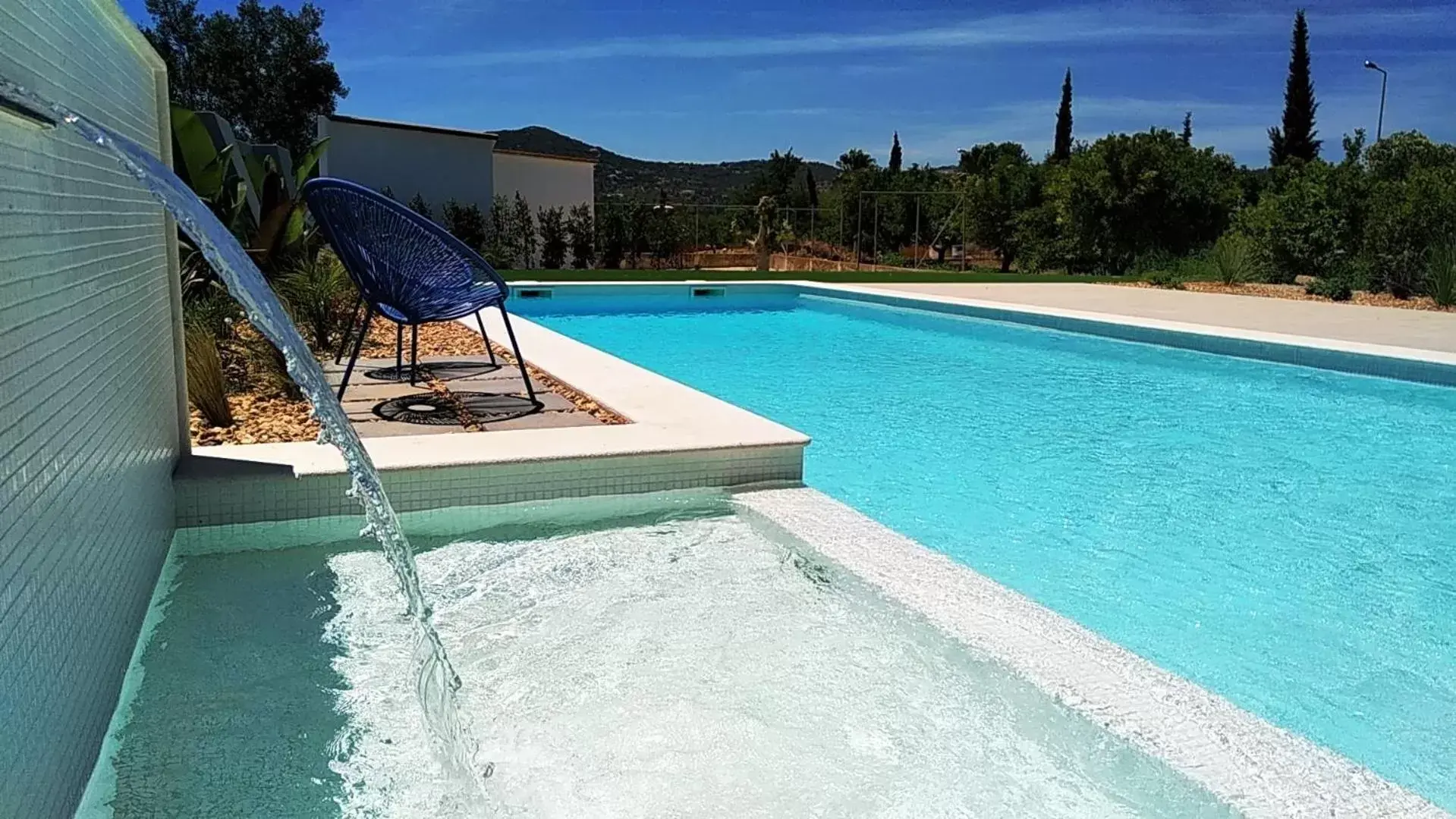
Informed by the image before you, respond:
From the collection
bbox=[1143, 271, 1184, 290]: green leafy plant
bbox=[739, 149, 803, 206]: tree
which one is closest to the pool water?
bbox=[1143, 271, 1184, 290]: green leafy plant

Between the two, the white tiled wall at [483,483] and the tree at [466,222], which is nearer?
the white tiled wall at [483,483]

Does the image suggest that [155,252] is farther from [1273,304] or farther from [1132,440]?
[1273,304]

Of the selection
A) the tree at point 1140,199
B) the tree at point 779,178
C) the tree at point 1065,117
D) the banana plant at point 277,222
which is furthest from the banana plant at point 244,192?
the tree at point 779,178

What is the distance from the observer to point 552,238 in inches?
808

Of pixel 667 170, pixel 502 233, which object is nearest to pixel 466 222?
pixel 502 233

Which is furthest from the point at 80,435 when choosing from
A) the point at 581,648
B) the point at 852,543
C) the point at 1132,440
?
the point at 1132,440

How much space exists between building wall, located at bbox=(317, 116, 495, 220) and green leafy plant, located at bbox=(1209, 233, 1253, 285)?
12.9m

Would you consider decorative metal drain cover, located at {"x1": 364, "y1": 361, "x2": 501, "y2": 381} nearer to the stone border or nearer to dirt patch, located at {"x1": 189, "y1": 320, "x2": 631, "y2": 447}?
dirt patch, located at {"x1": 189, "y1": 320, "x2": 631, "y2": 447}

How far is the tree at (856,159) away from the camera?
139ft

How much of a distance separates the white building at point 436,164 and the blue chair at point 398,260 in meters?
14.1

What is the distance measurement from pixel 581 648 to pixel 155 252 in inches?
82.1

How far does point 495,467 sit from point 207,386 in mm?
1679

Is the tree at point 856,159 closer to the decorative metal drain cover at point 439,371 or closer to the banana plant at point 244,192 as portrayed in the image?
the banana plant at point 244,192

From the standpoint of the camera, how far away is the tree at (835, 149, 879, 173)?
42.5 meters
